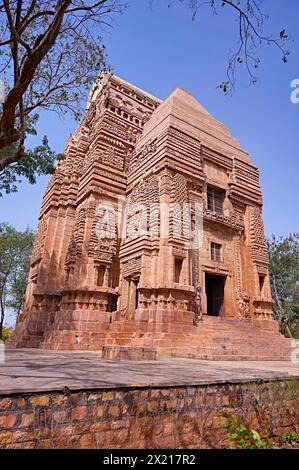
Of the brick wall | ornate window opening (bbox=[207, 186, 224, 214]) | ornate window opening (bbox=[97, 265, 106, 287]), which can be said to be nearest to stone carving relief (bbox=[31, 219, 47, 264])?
ornate window opening (bbox=[97, 265, 106, 287])

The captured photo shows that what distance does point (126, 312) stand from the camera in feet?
48.7

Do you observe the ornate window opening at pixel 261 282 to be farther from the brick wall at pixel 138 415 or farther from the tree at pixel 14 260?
the tree at pixel 14 260

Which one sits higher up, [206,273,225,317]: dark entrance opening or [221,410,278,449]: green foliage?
[206,273,225,317]: dark entrance opening

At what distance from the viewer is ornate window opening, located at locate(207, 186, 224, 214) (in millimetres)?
17797

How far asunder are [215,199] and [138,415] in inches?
631

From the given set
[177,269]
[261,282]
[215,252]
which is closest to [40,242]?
[177,269]

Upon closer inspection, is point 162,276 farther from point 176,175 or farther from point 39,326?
point 39,326

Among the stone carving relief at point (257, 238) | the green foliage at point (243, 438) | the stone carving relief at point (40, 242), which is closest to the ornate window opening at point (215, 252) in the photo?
the stone carving relief at point (257, 238)

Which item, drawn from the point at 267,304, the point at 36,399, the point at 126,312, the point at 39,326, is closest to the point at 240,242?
the point at 267,304

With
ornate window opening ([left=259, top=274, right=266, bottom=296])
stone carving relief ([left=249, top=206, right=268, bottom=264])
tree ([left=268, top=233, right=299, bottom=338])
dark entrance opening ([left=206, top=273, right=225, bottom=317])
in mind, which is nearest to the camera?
dark entrance opening ([left=206, top=273, right=225, bottom=317])

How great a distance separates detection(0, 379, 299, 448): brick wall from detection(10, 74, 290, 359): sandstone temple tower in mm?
6293

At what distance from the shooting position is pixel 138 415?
332 cm

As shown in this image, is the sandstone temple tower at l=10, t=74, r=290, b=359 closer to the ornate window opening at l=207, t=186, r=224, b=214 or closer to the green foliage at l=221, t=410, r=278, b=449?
the ornate window opening at l=207, t=186, r=224, b=214
